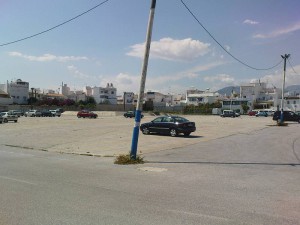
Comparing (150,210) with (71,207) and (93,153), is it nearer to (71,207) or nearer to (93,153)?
(71,207)

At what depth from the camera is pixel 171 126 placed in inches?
1194

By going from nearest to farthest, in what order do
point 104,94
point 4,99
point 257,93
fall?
1. point 4,99
2. point 257,93
3. point 104,94

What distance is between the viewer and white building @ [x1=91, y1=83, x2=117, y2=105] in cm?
17875

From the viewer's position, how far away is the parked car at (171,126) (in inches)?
1177

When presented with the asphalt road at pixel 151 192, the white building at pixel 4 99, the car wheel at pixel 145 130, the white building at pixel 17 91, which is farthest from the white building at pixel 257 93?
the asphalt road at pixel 151 192

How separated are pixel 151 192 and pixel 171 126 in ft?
69.6

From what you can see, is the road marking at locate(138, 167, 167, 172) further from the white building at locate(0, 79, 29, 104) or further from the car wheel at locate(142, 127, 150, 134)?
the white building at locate(0, 79, 29, 104)

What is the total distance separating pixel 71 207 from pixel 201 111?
117m

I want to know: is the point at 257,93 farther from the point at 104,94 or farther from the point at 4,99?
the point at 4,99

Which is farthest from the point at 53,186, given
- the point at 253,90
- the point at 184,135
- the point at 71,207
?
the point at 253,90

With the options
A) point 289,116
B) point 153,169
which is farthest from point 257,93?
point 153,169

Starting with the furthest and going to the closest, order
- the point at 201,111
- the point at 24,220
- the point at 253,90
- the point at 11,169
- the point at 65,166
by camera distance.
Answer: the point at 253,90, the point at 201,111, the point at 65,166, the point at 11,169, the point at 24,220

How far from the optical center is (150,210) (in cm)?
738

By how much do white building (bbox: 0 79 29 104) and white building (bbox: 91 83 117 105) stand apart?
3423 cm
